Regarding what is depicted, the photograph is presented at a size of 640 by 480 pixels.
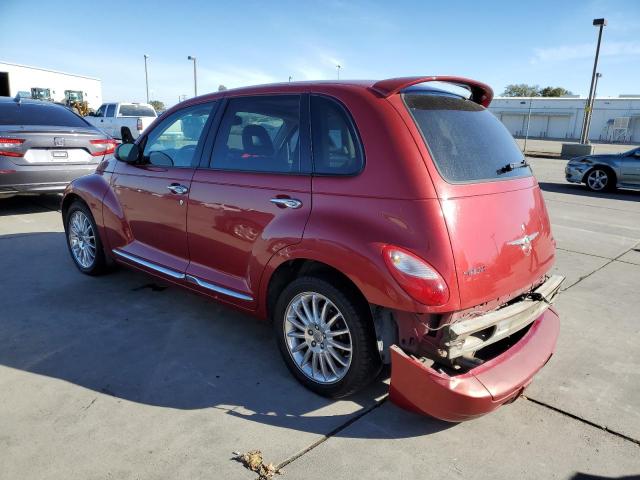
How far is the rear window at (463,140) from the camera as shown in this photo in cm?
263

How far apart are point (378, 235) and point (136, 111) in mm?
20556

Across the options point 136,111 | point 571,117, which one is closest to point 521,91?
point 571,117

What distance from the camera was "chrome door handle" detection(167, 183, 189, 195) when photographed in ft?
11.8

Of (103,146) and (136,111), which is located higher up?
(136,111)

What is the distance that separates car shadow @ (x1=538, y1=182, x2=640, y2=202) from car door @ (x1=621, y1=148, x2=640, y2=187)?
1.18ft

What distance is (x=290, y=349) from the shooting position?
9.95ft

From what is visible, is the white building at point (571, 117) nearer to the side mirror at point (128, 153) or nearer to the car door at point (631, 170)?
the car door at point (631, 170)

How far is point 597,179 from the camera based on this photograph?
12.3 m

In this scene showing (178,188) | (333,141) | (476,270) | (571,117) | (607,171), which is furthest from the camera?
(571,117)

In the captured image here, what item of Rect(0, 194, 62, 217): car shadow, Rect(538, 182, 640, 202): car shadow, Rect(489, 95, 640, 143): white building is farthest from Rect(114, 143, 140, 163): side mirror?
Rect(489, 95, 640, 143): white building

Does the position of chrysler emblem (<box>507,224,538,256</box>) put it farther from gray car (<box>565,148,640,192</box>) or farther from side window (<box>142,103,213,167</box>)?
gray car (<box>565,148,640,192</box>)

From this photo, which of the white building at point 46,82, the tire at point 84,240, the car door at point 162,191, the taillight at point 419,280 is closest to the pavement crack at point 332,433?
the taillight at point 419,280

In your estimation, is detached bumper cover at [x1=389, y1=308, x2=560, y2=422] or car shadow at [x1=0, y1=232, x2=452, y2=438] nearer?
detached bumper cover at [x1=389, y1=308, x2=560, y2=422]

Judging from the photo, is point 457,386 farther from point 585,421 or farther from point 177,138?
point 177,138
